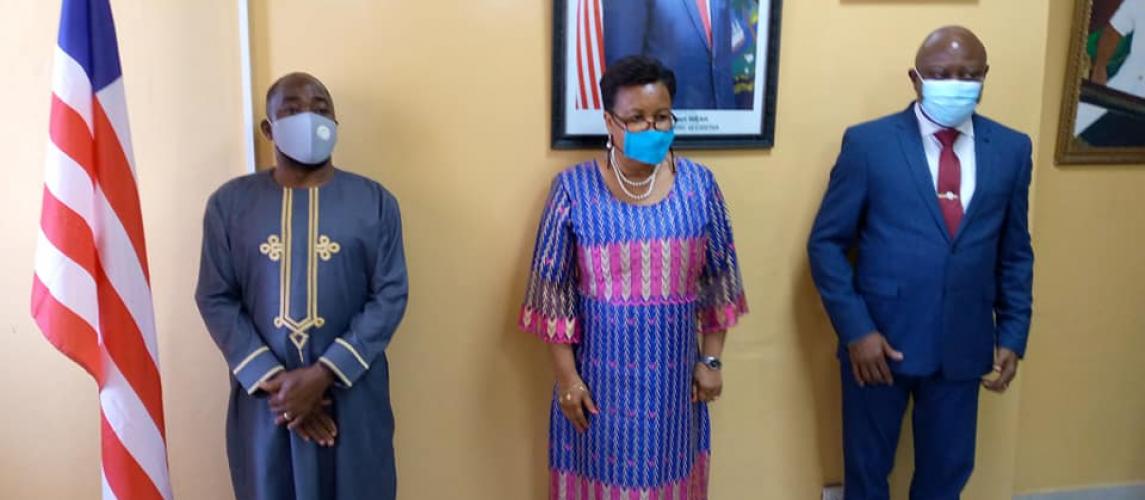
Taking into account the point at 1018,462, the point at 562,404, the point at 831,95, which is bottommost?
the point at 1018,462

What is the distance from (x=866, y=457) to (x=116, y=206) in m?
1.93

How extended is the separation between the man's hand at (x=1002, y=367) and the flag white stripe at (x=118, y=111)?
215 centimetres

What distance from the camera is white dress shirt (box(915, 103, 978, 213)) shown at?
220cm

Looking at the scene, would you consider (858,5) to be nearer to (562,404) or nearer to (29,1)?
(562,404)

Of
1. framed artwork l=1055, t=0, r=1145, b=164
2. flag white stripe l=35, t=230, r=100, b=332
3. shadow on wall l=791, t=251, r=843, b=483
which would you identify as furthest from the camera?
framed artwork l=1055, t=0, r=1145, b=164

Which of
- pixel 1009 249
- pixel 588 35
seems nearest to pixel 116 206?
pixel 588 35

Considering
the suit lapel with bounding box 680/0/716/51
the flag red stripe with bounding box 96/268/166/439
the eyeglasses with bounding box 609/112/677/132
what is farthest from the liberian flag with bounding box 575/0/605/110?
the flag red stripe with bounding box 96/268/166/439

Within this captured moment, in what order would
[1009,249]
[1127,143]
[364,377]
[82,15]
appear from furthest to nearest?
[1127,143]
[1009,249]
[364,377]
[82,15]

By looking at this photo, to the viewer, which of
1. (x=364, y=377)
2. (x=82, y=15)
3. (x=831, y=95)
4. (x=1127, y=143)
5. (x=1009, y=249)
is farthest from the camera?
(x=1127, y=143)

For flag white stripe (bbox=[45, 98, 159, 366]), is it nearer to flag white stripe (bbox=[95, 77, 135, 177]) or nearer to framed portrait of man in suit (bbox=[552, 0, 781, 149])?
flag white stripe (bbox=[95, 77, 135, 177])

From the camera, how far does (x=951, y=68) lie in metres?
2.12

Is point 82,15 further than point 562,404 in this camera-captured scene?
No

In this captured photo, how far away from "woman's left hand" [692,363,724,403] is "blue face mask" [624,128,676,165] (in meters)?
0.53

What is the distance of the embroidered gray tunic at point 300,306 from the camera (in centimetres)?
193
